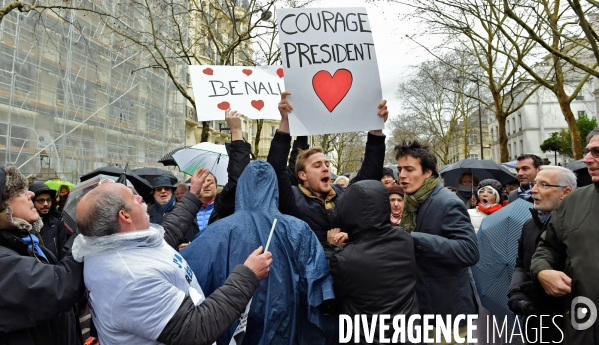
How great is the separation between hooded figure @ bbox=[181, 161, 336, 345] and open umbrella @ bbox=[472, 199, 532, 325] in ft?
6.48

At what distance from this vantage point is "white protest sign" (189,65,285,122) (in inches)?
167

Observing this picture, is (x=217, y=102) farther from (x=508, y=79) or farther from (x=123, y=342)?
(x=508, y=79)

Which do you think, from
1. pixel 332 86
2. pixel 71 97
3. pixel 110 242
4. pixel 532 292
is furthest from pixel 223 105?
pixel 71 97

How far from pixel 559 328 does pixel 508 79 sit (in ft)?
57.2

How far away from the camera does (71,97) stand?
1438 cm

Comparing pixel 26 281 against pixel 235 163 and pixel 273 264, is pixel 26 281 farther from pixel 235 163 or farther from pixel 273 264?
pixel 235 163

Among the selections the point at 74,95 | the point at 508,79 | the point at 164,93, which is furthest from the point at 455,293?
the point at 164,93

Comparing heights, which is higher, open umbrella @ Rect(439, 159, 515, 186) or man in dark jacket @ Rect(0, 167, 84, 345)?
open umbrella @ Rect(439, 159, 515, 186)

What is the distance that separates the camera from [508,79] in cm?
1820

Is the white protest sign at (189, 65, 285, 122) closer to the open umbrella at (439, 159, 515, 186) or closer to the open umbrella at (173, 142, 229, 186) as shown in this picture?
the open umbrella at (173, 142, 229, 186)

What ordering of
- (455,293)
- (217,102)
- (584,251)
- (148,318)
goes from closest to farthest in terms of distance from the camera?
(148,318), (584,251), (455,293), (217,102)

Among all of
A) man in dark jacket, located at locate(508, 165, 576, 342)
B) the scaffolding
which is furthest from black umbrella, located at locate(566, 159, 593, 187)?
the scaffolding

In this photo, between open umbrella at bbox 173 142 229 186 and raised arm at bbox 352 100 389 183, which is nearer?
raised arm at bbox 352 100 389 183

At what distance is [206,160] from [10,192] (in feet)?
10.3
